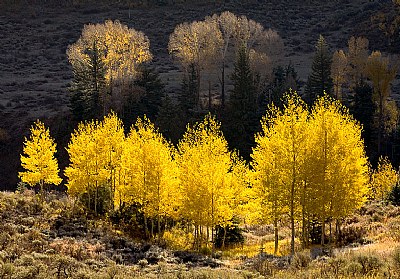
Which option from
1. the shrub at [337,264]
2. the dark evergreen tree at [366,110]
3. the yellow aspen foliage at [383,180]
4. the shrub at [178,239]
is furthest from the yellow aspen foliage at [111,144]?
the dark evergreen tree at [366,110]

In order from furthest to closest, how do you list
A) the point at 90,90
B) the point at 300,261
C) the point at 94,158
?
the point at 90,90 → the point at 94,158 → the point at 300,261

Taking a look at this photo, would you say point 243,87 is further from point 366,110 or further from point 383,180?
point 383,180

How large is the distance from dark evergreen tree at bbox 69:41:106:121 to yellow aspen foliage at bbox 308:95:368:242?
114 feet

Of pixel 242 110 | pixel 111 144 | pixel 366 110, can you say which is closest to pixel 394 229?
pixel 111 144

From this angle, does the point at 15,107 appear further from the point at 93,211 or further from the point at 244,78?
the point at 93,211

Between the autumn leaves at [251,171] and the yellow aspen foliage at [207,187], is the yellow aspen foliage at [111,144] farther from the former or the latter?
the yellow aspen foliage at [207,187]

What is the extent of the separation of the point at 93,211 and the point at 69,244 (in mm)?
10088

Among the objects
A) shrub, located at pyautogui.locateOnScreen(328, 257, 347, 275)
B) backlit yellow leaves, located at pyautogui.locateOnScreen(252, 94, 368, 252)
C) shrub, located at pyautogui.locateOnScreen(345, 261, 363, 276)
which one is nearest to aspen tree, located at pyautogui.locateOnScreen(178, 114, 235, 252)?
backlit yellow leaves, located at pyautogui.locateOnScreen(252, 94, 368, 252)

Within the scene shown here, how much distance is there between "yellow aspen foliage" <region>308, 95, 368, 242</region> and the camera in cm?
2358

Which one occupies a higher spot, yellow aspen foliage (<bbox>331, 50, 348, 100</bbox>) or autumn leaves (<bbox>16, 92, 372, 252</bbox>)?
yellow aspen foliage (<bbox>331, 50, 348, 100</bbox>)

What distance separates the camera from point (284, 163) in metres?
24.3

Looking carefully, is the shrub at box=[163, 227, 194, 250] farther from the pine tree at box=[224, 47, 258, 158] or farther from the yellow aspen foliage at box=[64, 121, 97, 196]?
the pine tree at box=[224, 47, 258, 158]

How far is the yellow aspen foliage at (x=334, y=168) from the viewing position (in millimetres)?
23578

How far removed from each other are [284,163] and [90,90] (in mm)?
34563
